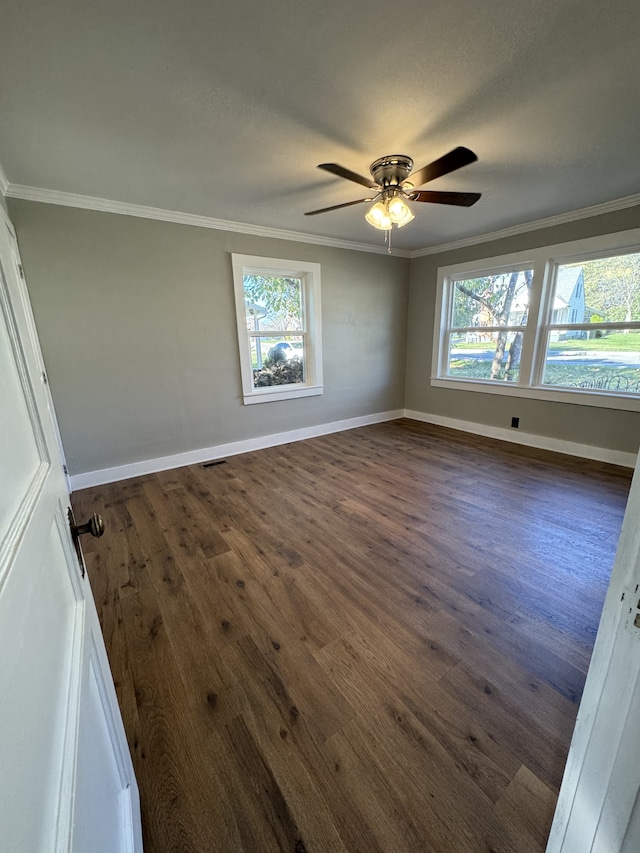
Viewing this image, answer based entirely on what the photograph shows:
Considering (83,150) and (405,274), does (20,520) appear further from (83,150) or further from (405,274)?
(405,274)

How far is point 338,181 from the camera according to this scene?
99.3 inches

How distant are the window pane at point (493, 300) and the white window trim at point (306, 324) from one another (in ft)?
6.43

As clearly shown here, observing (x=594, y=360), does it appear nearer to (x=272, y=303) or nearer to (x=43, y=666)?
(x=272, y=303)

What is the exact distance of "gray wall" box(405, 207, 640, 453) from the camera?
130 inches

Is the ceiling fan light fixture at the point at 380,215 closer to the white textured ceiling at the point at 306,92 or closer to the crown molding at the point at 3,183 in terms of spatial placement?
the white textured ceiling at the point at 306,92

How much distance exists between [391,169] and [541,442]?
10.9 feet

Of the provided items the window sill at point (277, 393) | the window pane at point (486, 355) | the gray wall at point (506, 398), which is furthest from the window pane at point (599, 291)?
the window sill at point (277, 393)

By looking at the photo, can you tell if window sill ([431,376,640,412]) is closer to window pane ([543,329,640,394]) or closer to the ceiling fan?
window pane ([543,329,640,394])

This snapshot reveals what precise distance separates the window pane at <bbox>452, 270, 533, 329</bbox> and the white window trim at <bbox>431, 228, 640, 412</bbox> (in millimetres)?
91

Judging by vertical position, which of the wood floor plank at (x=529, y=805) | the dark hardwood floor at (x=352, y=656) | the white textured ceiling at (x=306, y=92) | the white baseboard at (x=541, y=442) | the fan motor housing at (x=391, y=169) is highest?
the white textured ceiling at (x=306, y=92)

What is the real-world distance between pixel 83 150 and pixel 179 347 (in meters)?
1.60

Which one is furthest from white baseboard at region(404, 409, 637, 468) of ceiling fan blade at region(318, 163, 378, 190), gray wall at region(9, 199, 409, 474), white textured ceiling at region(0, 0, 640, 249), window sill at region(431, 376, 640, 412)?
ceiling fan blade at region(318, 163, 378, 190)

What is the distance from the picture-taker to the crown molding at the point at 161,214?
2.59 m

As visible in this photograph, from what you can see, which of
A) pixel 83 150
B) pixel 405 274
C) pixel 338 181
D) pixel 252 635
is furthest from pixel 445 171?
pixel 405 274
